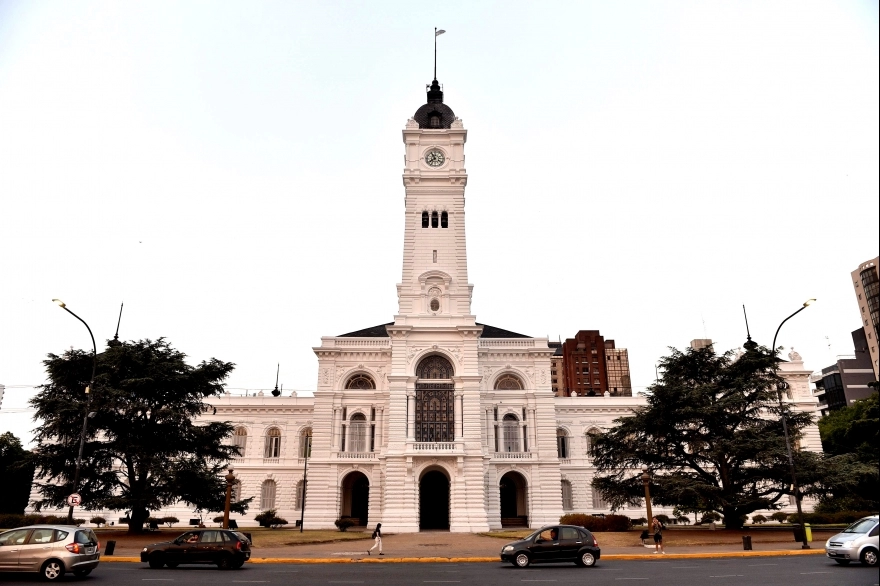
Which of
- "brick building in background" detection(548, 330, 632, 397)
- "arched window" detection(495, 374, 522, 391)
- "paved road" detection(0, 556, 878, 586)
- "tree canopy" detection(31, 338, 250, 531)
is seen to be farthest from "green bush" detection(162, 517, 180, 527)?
"brick building in background" detection(548, 330, 632, 397)

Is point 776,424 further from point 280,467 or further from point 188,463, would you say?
point 280,467

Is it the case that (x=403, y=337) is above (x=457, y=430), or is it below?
above

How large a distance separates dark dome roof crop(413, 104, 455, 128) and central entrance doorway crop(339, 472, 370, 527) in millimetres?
33156

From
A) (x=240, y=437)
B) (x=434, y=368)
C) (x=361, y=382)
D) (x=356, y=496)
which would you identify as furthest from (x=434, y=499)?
(x=240, y=437)

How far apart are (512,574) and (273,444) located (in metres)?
42.9

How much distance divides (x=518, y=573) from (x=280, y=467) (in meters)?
40.7

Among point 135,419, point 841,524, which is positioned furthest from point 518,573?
point 841,524

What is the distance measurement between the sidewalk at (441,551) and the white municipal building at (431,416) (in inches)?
522

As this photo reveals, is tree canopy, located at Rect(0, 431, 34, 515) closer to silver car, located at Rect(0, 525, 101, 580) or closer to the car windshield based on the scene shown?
silver car, located at Rect(0, 525, 101, 580)

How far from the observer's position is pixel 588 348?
133 m

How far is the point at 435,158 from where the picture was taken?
2346 inches

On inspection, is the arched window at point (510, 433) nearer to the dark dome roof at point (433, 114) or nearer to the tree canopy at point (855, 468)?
the tree canopy at point (855, 468)

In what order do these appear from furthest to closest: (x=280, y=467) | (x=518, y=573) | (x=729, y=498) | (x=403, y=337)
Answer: (x=280, y=467)
(x=403, y=337)
(x=729, y=498)
(x=518, y=573)

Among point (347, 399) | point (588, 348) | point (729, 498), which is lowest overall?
point (729, 498)
